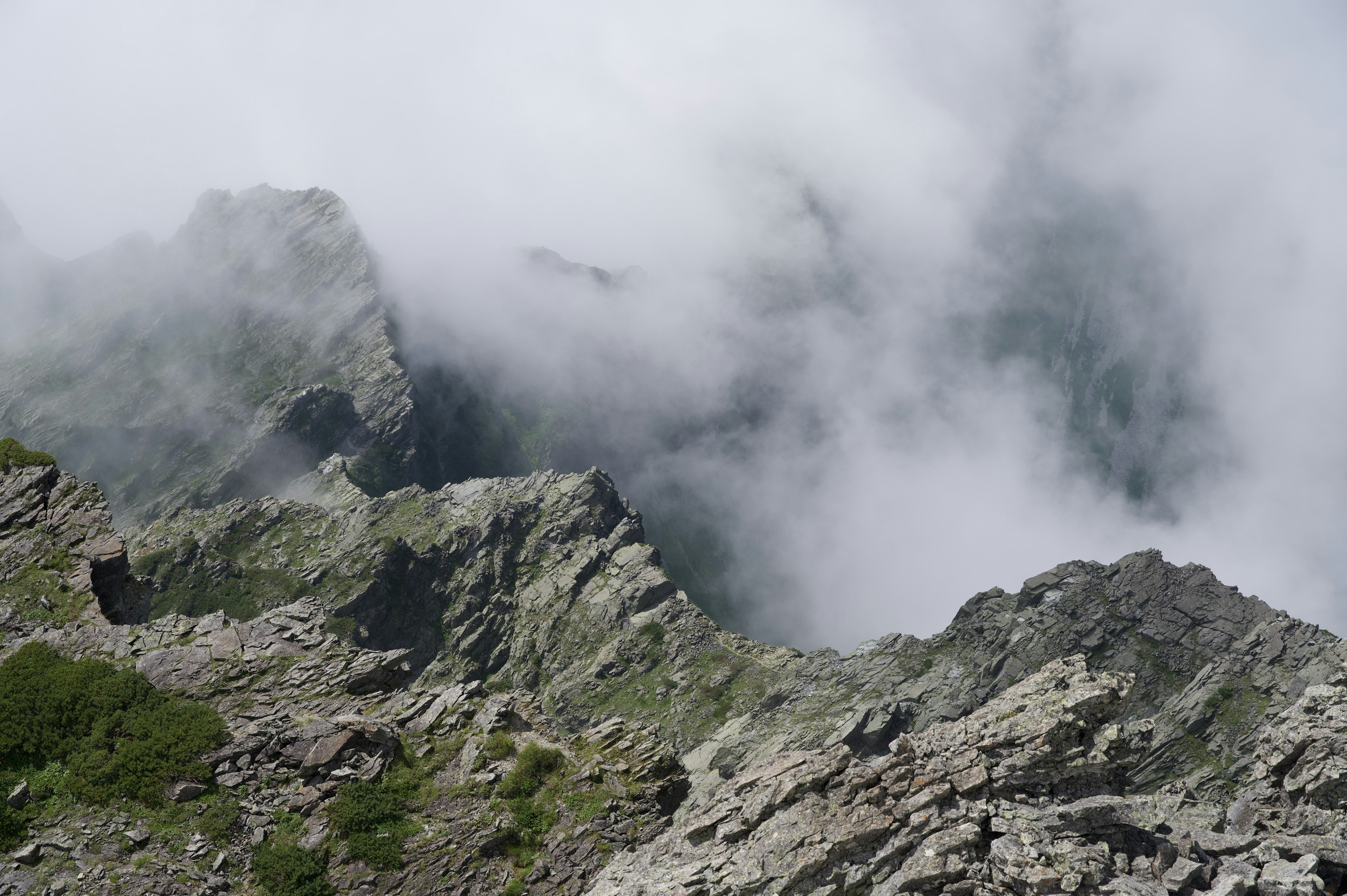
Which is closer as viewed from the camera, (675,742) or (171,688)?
(171,688)

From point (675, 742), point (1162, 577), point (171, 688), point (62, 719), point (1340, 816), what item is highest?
point (1162, 577)

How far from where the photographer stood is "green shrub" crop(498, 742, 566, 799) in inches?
1522

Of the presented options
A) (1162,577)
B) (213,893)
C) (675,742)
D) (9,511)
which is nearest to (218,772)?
(213,893)

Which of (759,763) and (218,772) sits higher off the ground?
(759,763)

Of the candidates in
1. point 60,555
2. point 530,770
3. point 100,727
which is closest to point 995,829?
point 530,770

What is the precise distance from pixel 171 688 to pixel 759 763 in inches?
1317

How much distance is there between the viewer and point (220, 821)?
33.0m

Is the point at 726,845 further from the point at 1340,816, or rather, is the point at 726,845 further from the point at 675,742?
the point at 675,742

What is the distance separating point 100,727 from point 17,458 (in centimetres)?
3351

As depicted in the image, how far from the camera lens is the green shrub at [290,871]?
1236 inches

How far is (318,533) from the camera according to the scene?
189625mm

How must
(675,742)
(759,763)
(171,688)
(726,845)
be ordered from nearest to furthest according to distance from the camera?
1. (726,845)
2. (759,763)
3. (171,688)
4. (675,742)

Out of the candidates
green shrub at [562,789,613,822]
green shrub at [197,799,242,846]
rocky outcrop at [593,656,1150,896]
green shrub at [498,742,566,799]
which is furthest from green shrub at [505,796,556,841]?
green shrub at [197,799,242,846]

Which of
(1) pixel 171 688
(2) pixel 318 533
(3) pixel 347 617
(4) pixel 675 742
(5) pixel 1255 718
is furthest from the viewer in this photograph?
(2) pixel 318 533
